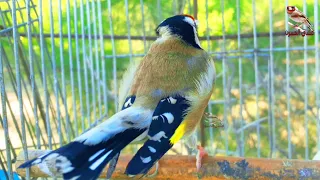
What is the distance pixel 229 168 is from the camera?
0.94 meters

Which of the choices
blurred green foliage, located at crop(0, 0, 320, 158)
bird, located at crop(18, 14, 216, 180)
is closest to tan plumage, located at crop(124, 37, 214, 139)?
bird, located at crop(18, 14, 216, 180)

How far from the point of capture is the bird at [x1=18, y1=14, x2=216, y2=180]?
740 mm

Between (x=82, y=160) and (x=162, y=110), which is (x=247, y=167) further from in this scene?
(x=82, y=160)

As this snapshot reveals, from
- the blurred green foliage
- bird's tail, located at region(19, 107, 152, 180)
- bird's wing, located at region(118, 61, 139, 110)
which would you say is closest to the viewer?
bird's tail, located at region(19, 107, 152, 180)

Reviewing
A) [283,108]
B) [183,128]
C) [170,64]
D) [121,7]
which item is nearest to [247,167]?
[183,128]

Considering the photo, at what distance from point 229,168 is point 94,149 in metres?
0.31

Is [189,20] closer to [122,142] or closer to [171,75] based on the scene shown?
[171,75]

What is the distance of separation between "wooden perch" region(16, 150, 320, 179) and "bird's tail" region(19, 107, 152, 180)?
0.41 feet

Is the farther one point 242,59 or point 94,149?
point 242,59

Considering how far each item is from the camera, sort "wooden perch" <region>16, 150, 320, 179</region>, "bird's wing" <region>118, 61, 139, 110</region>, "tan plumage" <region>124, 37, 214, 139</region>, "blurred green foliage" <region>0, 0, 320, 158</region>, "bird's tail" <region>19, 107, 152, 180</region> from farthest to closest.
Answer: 1. "blurred green foliage" <region>0, 0, 320, 158</region>
2. "bird's wing" <region>118, 61, 139, 110</region>
3. "tan plumage" <region>124, 37, 214, 139</region>
4. "wooden perch" <region>16, 150, 320, 179</region>
5. "bird's tail" <region>19, 107, 152, 180</region>

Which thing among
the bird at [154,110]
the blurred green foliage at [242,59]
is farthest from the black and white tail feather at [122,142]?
the blurred green foliage at [242,59]

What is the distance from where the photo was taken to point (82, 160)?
736 mm

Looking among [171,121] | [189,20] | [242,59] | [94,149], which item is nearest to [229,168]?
[171,121]

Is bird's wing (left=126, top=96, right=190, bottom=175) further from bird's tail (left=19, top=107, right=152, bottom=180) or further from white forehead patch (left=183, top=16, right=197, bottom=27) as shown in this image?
white forehead patch (left=183, top=16, right=197, bottom=27)
